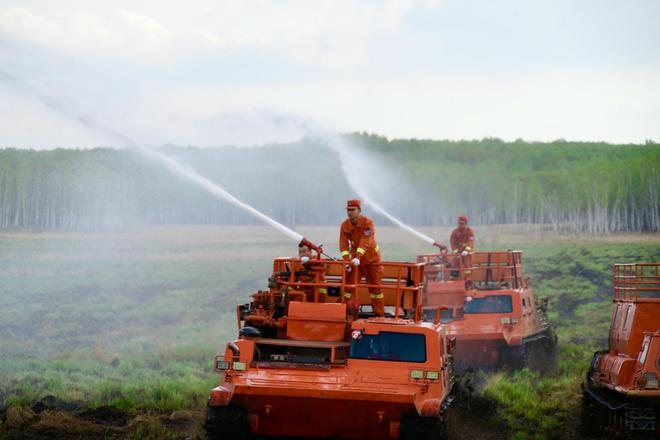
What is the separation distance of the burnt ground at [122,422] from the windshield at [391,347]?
2.92m

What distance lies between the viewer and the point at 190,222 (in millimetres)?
62375

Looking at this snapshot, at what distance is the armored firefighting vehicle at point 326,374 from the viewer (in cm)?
1492

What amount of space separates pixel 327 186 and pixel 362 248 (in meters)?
47.8

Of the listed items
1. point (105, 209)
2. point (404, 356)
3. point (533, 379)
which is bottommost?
point (533, 379)

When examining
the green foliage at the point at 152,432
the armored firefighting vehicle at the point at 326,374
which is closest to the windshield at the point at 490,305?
the armored firefighting vehicle at the point at 326,374

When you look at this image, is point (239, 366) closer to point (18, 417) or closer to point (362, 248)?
point (362, 248)

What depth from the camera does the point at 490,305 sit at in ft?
87.4

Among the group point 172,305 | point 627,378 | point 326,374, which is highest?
point 326,374

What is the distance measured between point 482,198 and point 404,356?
211 ft

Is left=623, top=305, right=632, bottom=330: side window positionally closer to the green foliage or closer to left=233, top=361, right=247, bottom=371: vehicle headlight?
left=233, top=361, right=247, bottom=371: vehicle headlight

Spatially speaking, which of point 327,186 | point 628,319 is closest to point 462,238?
point 628,319

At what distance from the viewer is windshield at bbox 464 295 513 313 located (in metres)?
26.5

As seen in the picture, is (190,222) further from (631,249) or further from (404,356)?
(404,356)

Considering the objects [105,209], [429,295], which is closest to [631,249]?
[105,209]
